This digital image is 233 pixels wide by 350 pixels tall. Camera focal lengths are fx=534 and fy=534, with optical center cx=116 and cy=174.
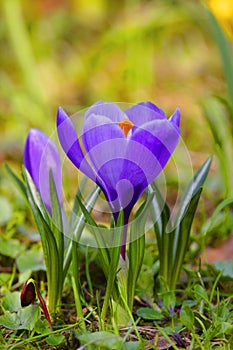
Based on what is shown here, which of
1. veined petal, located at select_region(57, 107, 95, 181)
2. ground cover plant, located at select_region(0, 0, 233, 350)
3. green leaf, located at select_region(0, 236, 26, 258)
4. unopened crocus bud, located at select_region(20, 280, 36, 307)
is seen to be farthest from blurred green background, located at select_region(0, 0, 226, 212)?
veined petal, located at select_region(57, 107, 95, 181)

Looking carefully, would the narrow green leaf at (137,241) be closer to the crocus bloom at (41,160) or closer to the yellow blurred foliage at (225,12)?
the crocus bloom at (41,160)

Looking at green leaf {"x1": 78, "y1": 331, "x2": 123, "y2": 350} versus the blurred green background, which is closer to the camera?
green leaf {"x1": 78, "y1": 331, "x2": 123, "y2": 350}

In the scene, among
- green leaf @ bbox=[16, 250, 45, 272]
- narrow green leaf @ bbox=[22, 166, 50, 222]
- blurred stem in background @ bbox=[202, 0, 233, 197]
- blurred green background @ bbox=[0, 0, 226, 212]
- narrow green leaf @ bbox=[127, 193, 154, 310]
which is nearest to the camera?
narrow green leaf @ bbox=[127, 193, 154, 310]

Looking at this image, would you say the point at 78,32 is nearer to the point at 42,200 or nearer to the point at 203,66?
the point at 203,66

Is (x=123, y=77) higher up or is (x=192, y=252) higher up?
(x=123, y=77)

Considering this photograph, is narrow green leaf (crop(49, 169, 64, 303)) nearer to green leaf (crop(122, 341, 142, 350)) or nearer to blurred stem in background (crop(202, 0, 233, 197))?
green leaf (crop(122, 341, 142, 350))

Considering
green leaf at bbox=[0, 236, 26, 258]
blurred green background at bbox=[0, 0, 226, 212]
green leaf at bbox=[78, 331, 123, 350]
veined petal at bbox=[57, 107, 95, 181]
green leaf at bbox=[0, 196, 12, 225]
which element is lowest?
green leaf at bbox=[78, 331, 123, 350]

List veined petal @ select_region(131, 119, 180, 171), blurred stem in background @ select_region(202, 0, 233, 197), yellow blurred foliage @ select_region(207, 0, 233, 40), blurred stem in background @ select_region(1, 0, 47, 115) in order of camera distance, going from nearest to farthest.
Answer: veined petal @ select_region(131, 119, 180, 171)
blurred stem in background @ select_region(202, 0, 233, 197)
yellow blurred foliage @ select_region(207, 0, 233, 40)
blurred stem in background @ select_region(1, 0, 47, 115)

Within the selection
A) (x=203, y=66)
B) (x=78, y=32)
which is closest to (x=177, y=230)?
(x=203, y=66)
